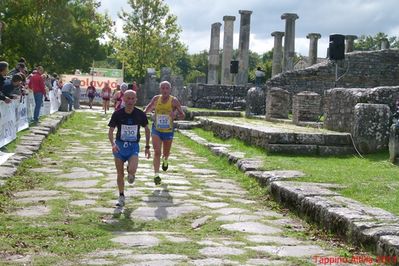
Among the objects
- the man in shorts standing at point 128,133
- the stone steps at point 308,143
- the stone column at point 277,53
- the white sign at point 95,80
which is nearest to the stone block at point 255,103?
the stone steps at point 308,143

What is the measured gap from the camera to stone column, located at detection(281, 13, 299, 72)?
36444 mm

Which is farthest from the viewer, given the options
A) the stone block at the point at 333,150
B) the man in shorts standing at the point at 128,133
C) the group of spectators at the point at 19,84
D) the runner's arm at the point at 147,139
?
the group of spectators at the point at 19,84

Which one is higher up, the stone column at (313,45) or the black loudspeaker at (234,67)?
the stone column at (313,45)

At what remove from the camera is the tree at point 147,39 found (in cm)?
4625

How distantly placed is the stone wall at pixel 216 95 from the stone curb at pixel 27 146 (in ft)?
38.5

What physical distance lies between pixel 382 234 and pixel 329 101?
331 inches

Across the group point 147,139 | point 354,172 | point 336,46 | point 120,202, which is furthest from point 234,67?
point 120,202

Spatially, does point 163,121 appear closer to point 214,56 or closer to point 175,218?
point 175,218

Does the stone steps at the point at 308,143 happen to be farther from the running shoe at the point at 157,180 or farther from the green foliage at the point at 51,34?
the green foliage at the point at 51,34

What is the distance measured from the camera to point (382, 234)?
4918 millimetres

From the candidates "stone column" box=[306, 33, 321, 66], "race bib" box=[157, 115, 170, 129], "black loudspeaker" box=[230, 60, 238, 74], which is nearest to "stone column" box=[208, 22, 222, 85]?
"black loudspeaker" box=[230, 60, 238, 74]

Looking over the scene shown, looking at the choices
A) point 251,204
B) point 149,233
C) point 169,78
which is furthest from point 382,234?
point 169,78

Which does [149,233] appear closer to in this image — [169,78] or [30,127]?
[30,127]

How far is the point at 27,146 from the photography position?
1147cm
